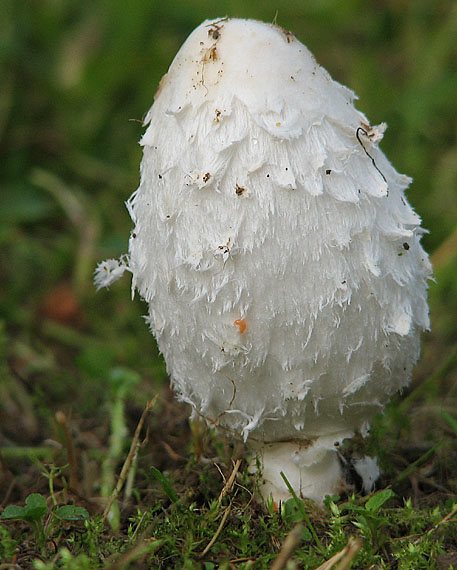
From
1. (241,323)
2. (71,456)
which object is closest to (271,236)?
(241,323)

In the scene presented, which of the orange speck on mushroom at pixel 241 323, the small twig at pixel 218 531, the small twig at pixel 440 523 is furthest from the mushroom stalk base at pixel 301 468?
the orange speck on mushroom at pixel 241 323

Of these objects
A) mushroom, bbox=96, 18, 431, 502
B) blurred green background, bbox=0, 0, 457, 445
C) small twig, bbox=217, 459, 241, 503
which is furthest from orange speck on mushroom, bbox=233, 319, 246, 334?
blurred green background, bbox=0, 0, 457, 445

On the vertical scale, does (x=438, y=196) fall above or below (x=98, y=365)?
above

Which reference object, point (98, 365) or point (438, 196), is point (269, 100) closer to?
point (98, 365)

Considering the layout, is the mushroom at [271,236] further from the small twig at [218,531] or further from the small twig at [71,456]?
the small twig at [71,456]

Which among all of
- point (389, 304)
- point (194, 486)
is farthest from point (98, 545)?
point (389, 304)

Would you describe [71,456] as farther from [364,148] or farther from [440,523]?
[364,148]
